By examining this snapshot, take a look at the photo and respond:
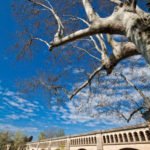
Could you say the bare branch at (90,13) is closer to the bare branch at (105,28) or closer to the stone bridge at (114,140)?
the bare branch at (105,28)

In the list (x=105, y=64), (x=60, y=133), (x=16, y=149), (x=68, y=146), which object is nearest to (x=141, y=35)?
(x=105, y=64)

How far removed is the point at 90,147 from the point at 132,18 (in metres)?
28.4

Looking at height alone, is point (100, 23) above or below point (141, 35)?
above

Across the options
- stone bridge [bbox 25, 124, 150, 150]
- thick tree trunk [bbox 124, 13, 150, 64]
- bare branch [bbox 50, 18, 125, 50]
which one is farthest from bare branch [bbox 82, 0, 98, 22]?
stone bridge [bbox 25, 124, 150, 150]

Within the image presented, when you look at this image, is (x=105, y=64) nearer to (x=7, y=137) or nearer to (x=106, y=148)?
(x=106, y=148)

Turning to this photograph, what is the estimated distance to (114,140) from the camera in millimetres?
23516

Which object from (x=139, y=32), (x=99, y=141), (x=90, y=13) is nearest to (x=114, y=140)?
(x=99, y=141)

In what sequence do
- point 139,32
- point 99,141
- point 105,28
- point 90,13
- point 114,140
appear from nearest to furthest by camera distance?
1. point 139,32
2. point 105,28
3. point 90,13
4. point 114,140
5. point 99,141

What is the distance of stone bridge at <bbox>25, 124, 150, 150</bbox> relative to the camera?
19248mm

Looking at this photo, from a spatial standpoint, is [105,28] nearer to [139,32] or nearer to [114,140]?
[139,32]

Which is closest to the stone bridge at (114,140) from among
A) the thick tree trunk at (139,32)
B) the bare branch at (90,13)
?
the bare branch at (90,13)

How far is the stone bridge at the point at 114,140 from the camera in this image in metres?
19.2

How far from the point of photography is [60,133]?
8006 centimetres

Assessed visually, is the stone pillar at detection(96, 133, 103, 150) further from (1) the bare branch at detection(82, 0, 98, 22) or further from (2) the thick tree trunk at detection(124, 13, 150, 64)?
(2) the thick tree trunk at detection(124, 13, 150, 64)
